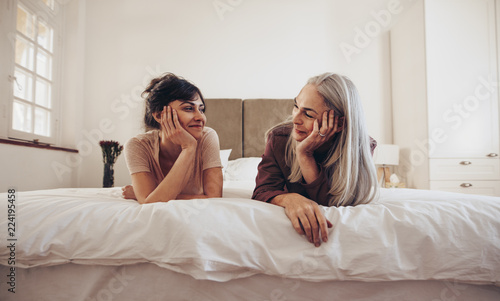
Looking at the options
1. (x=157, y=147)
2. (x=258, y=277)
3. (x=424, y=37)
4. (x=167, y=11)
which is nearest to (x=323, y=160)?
(x=258, y=277)

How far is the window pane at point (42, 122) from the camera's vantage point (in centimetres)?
279

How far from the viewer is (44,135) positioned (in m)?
2.89

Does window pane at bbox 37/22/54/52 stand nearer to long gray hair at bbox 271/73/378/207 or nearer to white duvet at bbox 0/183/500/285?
white duvet at bbox 0/183/500/285

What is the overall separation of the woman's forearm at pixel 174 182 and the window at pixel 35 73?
208 centimetres

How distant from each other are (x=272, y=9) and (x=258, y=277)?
332cm

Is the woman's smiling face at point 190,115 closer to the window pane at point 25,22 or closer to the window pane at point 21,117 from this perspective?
the window pane at point 21,117

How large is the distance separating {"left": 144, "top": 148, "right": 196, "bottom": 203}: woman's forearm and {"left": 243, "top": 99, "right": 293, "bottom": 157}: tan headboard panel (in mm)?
1830

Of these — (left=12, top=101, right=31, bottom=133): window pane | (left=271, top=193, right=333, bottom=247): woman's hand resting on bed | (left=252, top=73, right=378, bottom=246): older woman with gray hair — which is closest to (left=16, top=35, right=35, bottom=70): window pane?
(left=12, top=101, right=31, bottom=133): window pane

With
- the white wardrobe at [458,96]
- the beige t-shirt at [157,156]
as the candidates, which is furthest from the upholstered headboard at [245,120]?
the beige t-shirt at [157,156]

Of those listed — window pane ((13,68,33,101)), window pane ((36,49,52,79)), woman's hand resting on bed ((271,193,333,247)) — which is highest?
window pane ((36,49,52,79))

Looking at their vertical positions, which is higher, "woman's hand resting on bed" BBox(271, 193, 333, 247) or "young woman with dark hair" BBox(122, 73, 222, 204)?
"young woman with dark hair" BBox(122, 73, 222, 204)

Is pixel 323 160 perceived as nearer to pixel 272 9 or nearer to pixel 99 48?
pixel 272 9

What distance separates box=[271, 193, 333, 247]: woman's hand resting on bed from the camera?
741 mm

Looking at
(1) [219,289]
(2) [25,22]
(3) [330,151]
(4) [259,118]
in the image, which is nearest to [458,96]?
(4) [259,118]
